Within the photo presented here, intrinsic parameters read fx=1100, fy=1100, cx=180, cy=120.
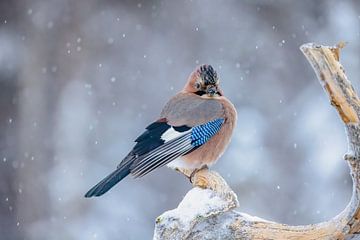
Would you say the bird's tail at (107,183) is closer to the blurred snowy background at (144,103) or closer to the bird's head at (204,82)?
the bird's head at (204,82)

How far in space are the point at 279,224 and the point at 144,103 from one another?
4.47m

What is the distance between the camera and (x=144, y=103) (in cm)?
745

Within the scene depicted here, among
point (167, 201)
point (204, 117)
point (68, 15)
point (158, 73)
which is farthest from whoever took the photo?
point (68, 15)

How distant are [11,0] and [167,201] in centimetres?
222

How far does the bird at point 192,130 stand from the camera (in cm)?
365

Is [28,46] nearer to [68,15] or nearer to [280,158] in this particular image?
[68,15]

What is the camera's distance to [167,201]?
7.09 meters

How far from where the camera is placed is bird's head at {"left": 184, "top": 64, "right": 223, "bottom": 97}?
153 inches

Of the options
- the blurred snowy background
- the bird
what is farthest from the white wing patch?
the blurred snowy background

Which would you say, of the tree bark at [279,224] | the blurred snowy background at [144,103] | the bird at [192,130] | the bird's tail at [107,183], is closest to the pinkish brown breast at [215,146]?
the bird at [192,130]

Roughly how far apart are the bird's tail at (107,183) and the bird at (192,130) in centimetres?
3

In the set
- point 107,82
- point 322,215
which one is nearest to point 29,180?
point 107,82

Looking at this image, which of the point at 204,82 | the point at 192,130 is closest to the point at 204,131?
the point at 192,130

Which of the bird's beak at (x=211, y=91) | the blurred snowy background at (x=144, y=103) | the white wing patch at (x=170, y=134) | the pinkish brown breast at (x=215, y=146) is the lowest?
the blurred snowy background at (x=144, y=103)
